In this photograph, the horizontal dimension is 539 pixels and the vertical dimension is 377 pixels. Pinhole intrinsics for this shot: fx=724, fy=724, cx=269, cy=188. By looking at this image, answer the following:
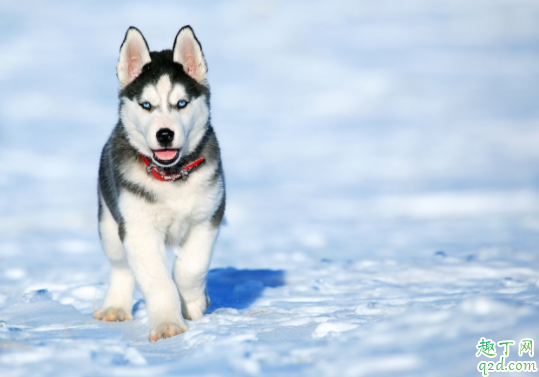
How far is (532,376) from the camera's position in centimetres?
252

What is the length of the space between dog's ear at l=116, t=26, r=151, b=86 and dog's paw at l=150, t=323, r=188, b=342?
5.48 ft

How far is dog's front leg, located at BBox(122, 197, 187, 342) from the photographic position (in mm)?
4020

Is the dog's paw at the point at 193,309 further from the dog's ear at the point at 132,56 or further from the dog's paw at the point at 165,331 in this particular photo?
the dog's ear at the point at 132,56

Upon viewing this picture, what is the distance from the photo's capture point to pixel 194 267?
445 centimetres

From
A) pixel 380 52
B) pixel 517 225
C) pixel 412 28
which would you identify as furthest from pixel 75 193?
pixel 412 28

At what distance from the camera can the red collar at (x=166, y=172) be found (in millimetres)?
4414

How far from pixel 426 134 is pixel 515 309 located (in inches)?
608

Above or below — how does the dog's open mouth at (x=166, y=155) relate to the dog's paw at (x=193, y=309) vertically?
above

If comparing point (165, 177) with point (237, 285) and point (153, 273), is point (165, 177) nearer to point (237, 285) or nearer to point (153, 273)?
point (153, 273)

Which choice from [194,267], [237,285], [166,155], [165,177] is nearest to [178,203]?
[165,177]

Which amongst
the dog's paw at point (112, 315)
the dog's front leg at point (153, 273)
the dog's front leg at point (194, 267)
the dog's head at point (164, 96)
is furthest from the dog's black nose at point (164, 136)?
the dog's paw at point (112, 315)

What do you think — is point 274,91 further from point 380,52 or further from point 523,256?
point 523,256

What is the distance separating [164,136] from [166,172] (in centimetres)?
33

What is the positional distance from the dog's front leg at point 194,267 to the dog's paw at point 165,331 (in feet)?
1.80
